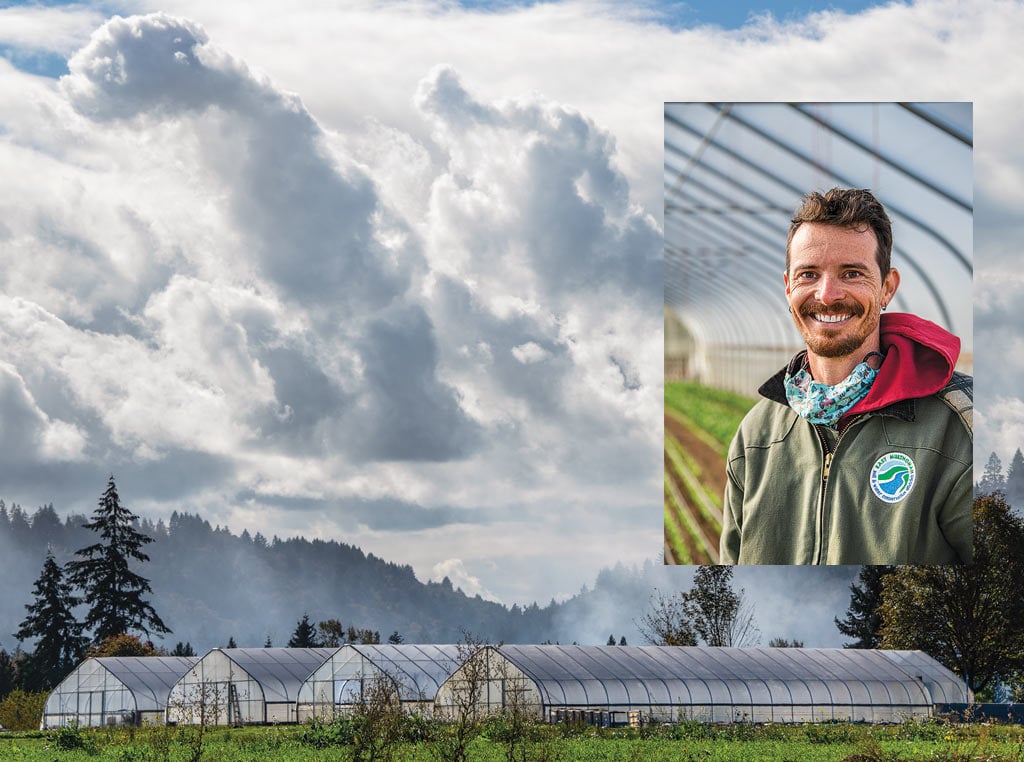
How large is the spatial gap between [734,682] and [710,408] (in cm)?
1221

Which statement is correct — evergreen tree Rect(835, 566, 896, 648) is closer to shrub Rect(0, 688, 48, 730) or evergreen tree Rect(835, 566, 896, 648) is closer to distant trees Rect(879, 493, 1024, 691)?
distant trees Rect(879, 493, 1024, 691)

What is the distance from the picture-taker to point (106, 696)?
35.3 metres

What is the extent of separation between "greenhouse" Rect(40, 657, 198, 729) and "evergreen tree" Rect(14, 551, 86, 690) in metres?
19.1

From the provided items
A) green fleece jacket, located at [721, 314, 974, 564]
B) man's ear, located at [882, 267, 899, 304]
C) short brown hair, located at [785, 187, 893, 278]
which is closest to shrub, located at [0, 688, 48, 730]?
green fleece jacket, located at [721, 314, 974, 564]

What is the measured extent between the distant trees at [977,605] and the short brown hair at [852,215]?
903 inches

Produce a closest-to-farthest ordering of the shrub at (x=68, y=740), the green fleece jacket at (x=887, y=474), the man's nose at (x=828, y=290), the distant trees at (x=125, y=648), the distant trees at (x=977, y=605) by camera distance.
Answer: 1. the man's nose at (x=828, y=290)
2. the green fleece jacket at (x=887, y=474)
3. the shrub at (x=68, y=740)
4. the distant trees at (x=977, y=605)
5. the distant trees at (x=125, y=648)

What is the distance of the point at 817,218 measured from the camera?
17078 millimetres

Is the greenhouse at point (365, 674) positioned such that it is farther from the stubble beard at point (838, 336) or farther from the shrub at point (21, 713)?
the stubble beard at point (838, 336)

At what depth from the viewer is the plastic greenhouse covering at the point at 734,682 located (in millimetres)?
28031

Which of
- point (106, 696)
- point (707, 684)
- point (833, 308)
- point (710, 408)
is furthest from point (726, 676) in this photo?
point (106, 696)

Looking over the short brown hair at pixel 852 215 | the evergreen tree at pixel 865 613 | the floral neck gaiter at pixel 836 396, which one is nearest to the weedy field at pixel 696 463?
the floral neck gaiter at pixel 836 396

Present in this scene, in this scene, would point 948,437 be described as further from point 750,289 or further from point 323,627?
point 323,627

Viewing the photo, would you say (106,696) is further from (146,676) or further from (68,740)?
(68,740)

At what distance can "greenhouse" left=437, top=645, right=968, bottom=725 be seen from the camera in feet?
90.3
